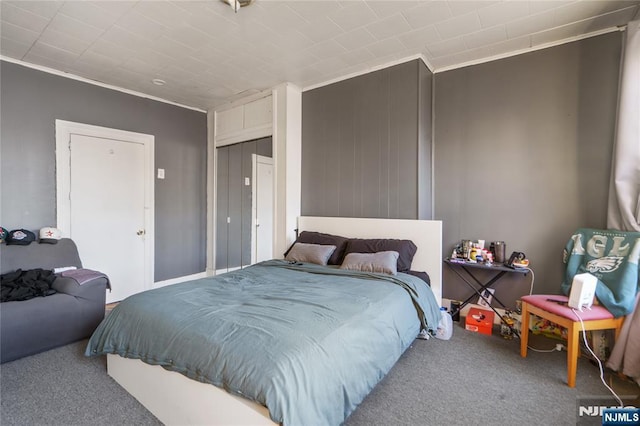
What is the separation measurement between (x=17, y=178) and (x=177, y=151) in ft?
5.90

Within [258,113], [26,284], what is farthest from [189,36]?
[26,284]

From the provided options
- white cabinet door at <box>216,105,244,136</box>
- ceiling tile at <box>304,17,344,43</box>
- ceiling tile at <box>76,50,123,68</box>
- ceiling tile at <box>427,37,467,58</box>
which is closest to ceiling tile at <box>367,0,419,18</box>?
ceiling tile at <box>304,17,344,43</box>

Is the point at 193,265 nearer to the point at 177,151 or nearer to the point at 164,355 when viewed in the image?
the point at 177,151

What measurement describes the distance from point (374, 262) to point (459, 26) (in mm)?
2205

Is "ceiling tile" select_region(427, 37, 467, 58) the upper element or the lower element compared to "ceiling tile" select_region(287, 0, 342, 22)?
upper

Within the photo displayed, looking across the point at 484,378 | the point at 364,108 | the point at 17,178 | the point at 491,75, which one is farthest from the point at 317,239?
the point at 17,178

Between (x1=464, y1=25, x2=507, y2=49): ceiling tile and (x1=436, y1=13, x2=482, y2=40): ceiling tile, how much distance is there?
0.10 meters

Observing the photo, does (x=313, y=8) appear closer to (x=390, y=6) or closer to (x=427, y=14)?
(x=390, y=6)

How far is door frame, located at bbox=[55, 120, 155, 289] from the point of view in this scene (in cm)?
346

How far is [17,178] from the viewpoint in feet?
10.5

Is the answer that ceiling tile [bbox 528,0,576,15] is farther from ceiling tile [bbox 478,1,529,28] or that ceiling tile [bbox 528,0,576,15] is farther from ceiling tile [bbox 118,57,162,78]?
ceiling tile [bbox 118,57,162,78]

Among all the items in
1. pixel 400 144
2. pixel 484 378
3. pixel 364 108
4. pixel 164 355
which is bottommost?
pixel 484 378

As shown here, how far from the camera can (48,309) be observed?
250cm
